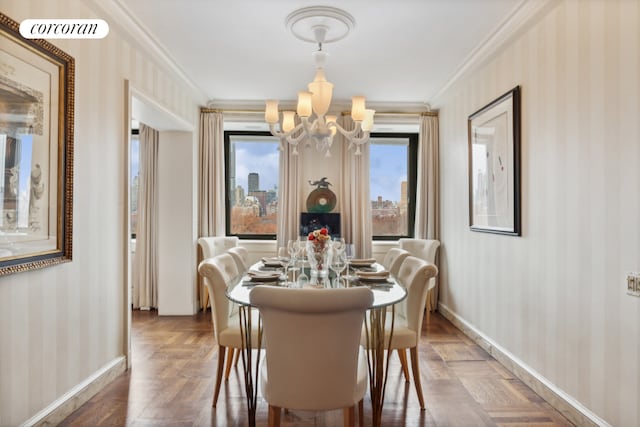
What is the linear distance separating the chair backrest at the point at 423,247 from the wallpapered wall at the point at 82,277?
3.25 metres

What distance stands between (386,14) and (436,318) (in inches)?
133

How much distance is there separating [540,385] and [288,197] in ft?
11.0

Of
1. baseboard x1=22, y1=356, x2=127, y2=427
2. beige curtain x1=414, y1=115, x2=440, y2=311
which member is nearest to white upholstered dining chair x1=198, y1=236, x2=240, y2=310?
baseboard x1=22, y1=356, x2=127, y2=427

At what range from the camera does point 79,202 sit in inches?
95.3

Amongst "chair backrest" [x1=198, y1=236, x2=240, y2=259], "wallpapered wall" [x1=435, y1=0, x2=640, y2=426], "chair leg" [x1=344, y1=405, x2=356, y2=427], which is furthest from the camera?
"chair backrest" [x1=198, y1=236, x2=240, y2=259]

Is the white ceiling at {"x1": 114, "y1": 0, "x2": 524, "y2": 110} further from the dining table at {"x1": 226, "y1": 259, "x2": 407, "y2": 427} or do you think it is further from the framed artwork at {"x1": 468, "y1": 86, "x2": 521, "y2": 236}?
the dining table at {"x1": 226, "y1": 259, "x2": 407, "y2": 427}

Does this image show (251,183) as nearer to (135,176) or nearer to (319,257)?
(135,176)

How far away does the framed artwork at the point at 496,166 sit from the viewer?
2.94 meters

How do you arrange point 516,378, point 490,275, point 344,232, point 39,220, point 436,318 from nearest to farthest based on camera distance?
point 39,220, point 516,378, point 490,275, point 436,318, point 344,232

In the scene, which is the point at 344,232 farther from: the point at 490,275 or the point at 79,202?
the point at 79,202

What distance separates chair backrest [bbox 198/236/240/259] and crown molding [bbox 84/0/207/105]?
1.79 m

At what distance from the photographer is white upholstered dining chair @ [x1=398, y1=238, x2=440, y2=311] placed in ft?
15.1

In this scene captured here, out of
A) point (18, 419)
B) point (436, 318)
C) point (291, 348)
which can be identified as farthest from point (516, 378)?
point (18, 419)

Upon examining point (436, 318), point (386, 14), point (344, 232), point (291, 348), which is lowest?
point (436, 318)
